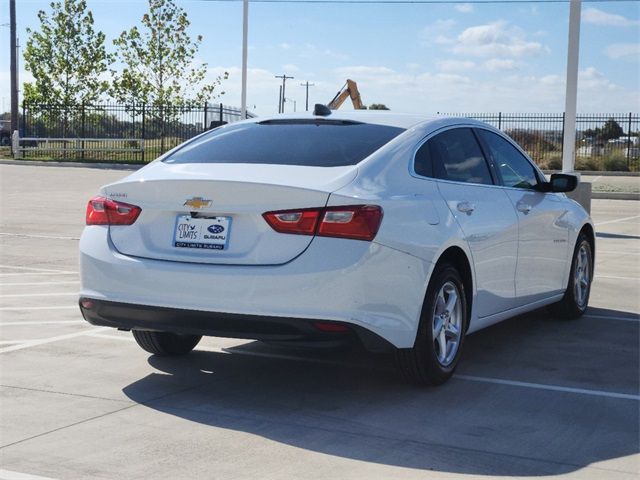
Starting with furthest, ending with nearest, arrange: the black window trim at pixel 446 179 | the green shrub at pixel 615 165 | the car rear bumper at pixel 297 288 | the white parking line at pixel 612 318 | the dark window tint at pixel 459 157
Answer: the green shrub at pixel 615 165
the white parking line at pixel 612 318
the dark window tint at pixel 459 157
the black window trim at pixel 446 179
the car rear bumper at pixel 297 288

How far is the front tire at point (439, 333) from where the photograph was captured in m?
5.85

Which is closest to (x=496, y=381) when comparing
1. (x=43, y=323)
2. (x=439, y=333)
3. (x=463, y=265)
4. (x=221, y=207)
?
(x=439, y=333)

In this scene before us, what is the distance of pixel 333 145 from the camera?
610 cm

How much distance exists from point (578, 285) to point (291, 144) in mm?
3475

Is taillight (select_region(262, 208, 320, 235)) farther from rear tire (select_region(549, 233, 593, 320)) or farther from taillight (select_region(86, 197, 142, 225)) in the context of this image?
rear tire (select_region(549, 233, 593, 320))

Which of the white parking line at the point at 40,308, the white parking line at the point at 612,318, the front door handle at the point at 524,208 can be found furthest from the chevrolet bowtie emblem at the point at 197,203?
the white parking line at the point at 612,318

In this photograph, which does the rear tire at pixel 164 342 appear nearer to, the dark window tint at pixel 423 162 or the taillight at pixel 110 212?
the taillight at pixel 110 212

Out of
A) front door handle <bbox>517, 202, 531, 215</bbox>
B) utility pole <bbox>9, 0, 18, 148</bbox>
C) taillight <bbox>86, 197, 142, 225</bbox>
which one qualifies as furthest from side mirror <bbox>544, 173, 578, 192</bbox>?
utility pole <bbox>9, 0, 18, 148</bbox>

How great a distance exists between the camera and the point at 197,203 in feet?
18.3

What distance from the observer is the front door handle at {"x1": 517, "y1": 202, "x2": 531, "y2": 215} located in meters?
7.31

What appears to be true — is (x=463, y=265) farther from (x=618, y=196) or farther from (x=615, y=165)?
(x=615, y=165)

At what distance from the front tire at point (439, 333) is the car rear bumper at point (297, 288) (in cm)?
12

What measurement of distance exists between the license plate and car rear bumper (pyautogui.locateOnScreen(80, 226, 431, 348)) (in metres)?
0.11

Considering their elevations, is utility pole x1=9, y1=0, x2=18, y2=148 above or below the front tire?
above
